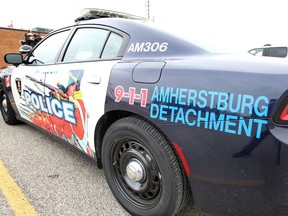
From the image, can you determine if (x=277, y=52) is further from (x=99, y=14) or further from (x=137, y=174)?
(x=137, y=174)

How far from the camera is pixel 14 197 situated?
225 centimetres

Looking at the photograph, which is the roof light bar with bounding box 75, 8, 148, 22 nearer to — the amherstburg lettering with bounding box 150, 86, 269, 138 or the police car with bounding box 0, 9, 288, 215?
the police car with bounding box 0, 9, 288, 215

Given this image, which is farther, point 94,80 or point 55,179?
point 55,179

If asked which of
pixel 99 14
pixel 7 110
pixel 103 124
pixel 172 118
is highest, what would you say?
pixel 99 14

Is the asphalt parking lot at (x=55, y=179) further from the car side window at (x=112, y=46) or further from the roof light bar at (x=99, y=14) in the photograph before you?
the roof light bar at (x=99, y=14)

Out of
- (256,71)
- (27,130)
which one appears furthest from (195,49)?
(27,130)

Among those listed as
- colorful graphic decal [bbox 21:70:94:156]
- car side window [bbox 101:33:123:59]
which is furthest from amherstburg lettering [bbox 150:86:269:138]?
colorful graphic decal [bbox 21:70:94:156]

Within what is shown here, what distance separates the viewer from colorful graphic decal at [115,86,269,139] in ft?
4.18

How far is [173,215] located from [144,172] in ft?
1.08

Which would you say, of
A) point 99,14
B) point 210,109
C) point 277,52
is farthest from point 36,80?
point 277,52

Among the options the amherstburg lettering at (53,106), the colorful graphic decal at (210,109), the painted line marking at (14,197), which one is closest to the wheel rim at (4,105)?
the amherstburg lettering at (53,106)

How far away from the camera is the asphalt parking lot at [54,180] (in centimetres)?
211

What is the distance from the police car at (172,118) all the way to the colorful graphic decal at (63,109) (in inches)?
0.6

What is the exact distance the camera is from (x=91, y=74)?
83.4 inches
